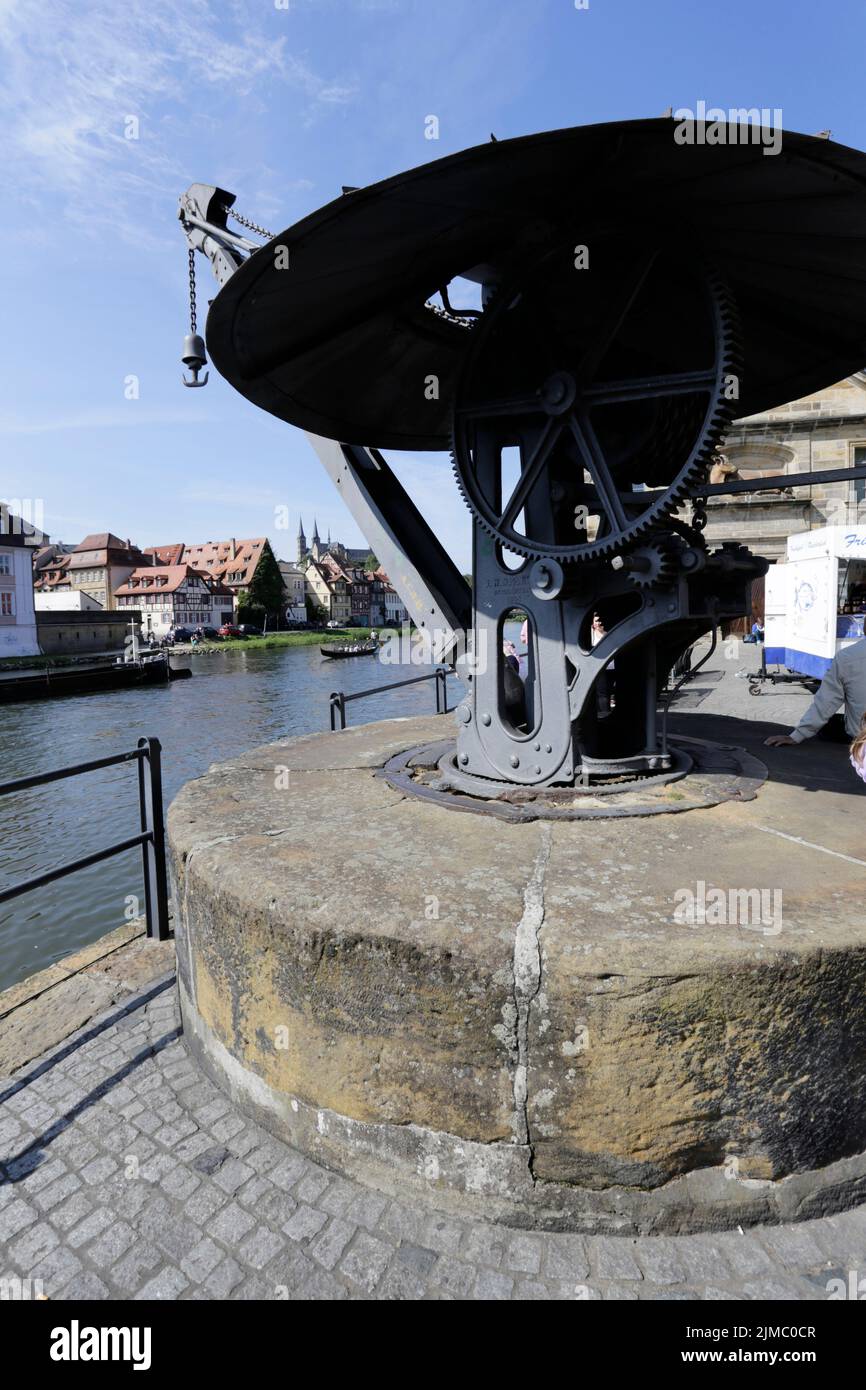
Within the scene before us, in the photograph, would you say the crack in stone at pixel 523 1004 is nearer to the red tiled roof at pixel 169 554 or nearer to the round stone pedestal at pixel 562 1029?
the round stone pedestal at pixel 562 1029

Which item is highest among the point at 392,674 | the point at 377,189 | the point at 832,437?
the point at 832,437

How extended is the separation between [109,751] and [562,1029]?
24.1 m

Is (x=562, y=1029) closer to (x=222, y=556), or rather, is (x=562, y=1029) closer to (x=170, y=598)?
(x=170, y=598)

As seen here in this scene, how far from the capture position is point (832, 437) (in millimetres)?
24938

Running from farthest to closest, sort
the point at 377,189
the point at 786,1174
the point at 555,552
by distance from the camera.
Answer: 1. the point at 555,552
2. the point at 377,189
3. the point at 786,1174

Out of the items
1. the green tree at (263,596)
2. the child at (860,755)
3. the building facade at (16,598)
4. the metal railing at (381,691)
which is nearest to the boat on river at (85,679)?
the building facade at (16,598)

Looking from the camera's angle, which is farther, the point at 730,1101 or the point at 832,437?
the point at 832,437

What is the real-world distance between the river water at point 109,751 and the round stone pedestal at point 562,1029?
5454 millimetres

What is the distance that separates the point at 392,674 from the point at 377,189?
4941 cm

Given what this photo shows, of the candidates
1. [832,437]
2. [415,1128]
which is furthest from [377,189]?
[832,437]

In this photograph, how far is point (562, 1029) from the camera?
2.29m

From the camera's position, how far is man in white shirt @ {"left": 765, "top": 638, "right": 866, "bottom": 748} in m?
4.43

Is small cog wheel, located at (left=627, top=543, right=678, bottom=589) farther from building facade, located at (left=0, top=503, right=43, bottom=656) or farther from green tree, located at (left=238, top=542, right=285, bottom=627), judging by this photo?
green tree, located at (left=238, top=542, right=285, bottom=627)
